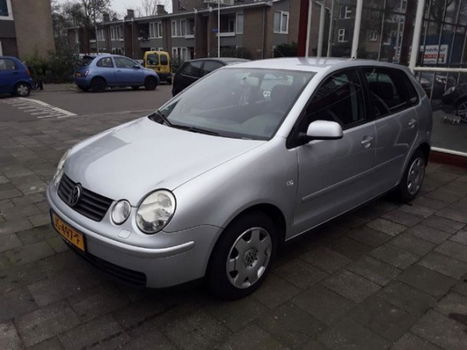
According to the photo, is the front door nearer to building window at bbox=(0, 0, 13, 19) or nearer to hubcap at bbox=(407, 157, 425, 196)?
hubcap at bbox=(407, 157, 425, 196)

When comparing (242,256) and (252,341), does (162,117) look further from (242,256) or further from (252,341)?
(252,341)

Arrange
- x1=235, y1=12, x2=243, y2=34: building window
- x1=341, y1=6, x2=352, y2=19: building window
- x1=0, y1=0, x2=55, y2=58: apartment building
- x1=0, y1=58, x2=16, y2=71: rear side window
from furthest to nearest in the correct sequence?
x1=235, y1=12, x2=243, y2=34: building window, x1=0, y1=0, x2=55, y2=58: apartment building, x1=0, y1=58, x2=16, y2=71: rear side window, x1=341, y1=6, x2=352, y2=19: building window

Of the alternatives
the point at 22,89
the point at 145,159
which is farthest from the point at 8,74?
the point at 145,159

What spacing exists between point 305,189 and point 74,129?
7.26 metres

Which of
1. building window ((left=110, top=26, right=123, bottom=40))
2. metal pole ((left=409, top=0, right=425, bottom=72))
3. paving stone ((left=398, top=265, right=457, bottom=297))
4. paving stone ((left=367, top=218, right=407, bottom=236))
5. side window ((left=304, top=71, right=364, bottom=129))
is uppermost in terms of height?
building window ((left=110, top=26, right=123, bottom=40))

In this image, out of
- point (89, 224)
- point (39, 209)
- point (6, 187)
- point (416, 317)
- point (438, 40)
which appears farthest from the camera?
point (438, 40)

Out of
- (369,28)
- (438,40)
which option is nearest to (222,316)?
(369,28)

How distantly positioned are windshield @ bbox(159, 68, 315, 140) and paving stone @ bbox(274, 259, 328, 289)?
1072 millimetres

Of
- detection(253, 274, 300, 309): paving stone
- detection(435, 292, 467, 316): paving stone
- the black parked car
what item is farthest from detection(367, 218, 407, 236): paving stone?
the black parked car

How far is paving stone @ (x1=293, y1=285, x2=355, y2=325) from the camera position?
8.79 feet

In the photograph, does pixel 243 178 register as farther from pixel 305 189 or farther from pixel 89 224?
pixel 89 224

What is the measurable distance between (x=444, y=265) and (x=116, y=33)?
190ft

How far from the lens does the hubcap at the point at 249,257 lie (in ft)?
8.64

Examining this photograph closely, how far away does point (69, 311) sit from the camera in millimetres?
2680
